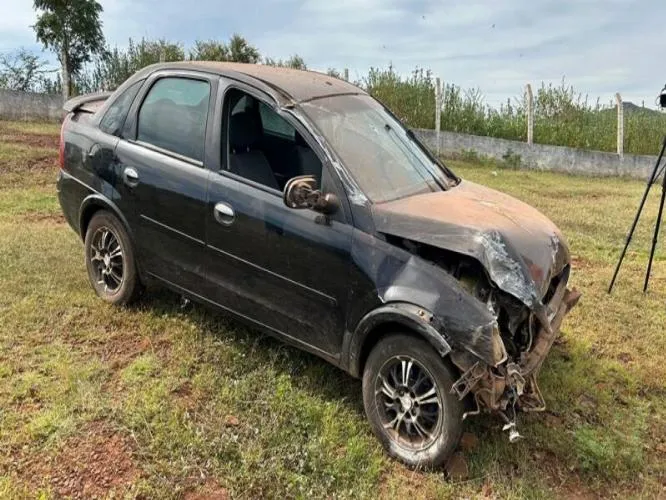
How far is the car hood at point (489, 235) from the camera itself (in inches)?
129

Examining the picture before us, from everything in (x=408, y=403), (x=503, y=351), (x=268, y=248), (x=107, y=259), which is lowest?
(x=408, y=403)

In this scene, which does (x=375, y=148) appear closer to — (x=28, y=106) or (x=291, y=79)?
(x=291, y=79)

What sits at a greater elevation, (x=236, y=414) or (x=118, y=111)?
(x=118, y=111)

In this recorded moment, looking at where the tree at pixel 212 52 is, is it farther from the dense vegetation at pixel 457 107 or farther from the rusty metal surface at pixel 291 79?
the rusty metal surface at pixel 291 79

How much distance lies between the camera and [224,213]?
13.0ft

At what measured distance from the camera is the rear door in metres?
4.18

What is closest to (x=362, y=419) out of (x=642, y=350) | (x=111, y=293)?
(x=111, y=293)

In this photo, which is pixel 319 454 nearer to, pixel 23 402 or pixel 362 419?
pixel 362 419

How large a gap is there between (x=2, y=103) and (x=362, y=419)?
17000 millimetres

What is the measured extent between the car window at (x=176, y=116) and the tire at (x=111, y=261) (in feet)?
2.45

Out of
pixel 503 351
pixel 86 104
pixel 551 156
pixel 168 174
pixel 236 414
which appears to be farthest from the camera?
pixel 551 156

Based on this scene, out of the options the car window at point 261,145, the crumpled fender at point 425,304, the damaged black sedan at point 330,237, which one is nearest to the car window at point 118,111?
the damaged black sedan at point 330,237

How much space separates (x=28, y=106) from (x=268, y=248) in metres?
16.4

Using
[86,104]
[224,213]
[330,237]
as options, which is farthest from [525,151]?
[330,237]
